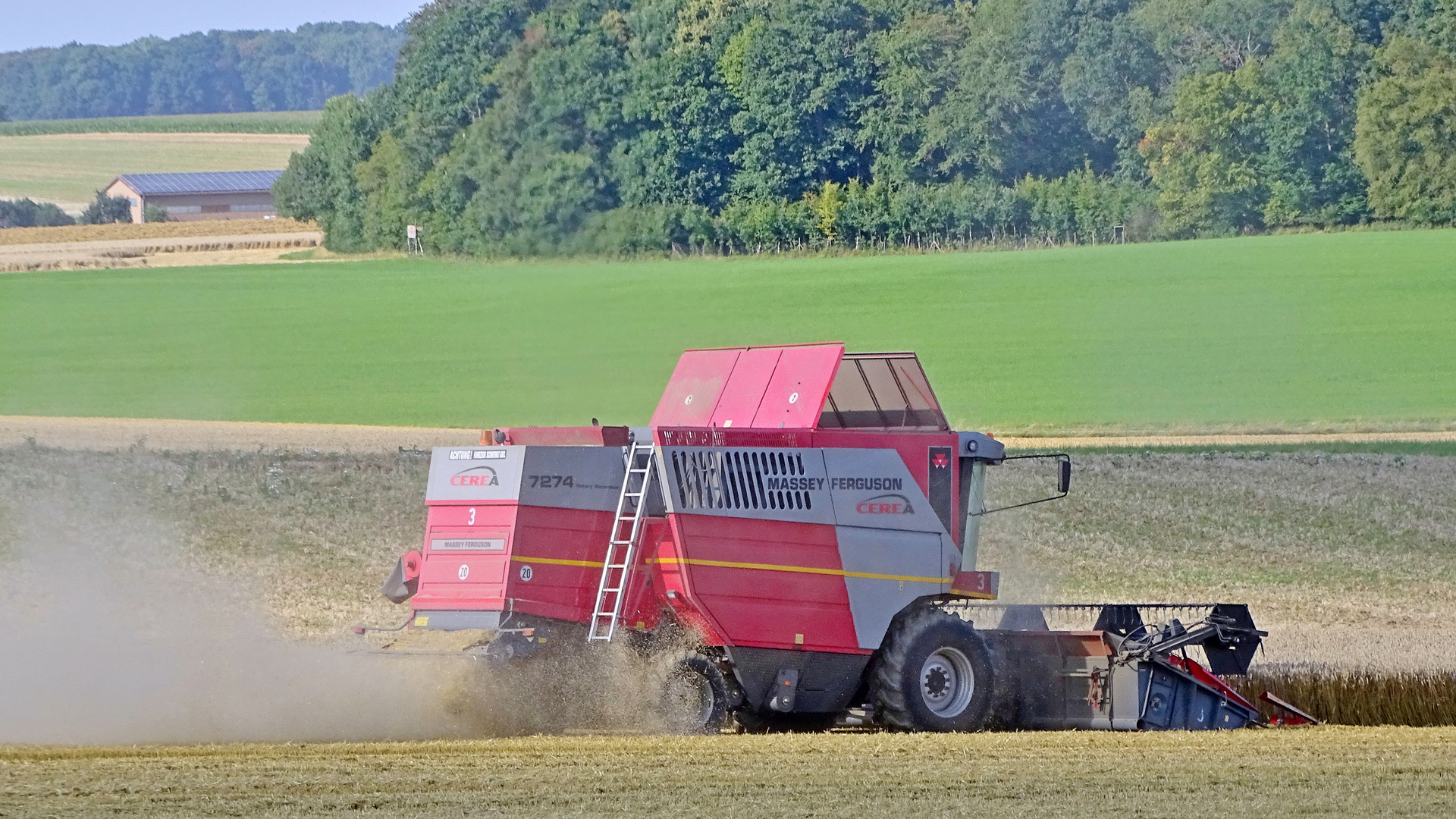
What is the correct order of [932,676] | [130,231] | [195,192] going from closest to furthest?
[932,676], [130,231], [195,192]

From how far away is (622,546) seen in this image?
11.9m

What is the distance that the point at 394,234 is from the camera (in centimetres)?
3192

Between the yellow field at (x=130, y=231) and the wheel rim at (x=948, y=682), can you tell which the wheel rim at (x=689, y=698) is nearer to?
the wheel rim at (x=948, y=682)

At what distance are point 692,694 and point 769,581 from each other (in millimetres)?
986

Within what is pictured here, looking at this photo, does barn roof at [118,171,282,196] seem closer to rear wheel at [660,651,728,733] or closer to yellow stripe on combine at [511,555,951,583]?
yellow stripe on combine at [511,555,951,583]

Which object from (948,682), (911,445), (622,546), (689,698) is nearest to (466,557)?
(622,546)

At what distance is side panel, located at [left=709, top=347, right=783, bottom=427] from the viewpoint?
13.3 m

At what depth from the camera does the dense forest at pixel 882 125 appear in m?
24.9

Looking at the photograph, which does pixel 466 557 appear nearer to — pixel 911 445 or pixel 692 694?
pixel 692 694

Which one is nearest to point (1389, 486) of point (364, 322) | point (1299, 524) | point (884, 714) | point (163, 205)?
point (1299, 524)

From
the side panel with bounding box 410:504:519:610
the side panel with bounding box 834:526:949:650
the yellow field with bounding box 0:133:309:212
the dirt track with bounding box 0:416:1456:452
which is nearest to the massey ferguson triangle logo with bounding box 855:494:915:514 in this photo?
the side panel with bounding box 834:526:949:650

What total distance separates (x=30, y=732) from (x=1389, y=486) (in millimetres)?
21671

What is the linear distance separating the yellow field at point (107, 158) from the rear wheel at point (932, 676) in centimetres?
5696

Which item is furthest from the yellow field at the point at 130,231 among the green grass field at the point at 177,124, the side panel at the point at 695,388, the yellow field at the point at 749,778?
the yellow field at the point at 749,778
